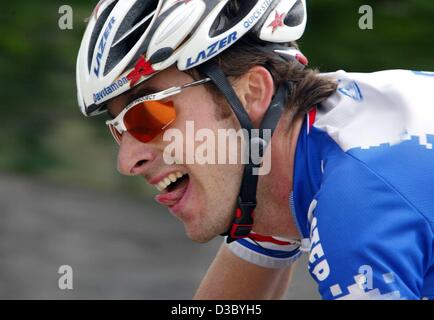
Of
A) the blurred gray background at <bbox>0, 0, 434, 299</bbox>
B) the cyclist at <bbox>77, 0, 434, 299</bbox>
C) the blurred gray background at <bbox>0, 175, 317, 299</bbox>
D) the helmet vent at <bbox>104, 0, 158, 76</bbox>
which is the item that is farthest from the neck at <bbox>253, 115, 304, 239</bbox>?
the blurred gray background at <bbox>0, 0, 434, 299</bbox>

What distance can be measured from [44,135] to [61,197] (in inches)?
23.9

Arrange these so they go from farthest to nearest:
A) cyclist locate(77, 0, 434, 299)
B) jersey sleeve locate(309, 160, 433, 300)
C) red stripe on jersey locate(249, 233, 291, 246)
A: red stripe on jersey locate(249, 233, 291, 246) → cyclist locate(77, 0, 434, 299) → jersey sleeve locate(309, 160, 433, 300)

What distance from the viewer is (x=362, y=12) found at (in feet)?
22.6

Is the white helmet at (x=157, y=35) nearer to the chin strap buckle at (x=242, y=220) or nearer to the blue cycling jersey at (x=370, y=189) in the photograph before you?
the blue cycling jersey at (x=370, y=189)

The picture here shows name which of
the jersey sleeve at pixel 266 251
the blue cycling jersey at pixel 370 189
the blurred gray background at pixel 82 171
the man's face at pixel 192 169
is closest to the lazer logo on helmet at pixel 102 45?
the man's face at pixel 192 169

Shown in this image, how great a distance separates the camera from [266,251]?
13.1 feet

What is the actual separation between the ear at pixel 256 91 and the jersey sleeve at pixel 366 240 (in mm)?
509

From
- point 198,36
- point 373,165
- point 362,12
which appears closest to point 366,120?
point 373,165

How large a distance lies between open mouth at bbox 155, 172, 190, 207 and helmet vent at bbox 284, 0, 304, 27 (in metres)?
0.68

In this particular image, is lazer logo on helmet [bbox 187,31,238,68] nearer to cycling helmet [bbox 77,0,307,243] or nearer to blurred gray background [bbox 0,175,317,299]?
cycling helmet [bbox 77,0,307,243]

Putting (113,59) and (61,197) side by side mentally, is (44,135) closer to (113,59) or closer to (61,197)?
(61,197)

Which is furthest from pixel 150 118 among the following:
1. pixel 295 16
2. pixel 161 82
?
pixel 295 16

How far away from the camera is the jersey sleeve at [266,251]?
3951mm

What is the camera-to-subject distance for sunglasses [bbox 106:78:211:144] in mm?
3432
